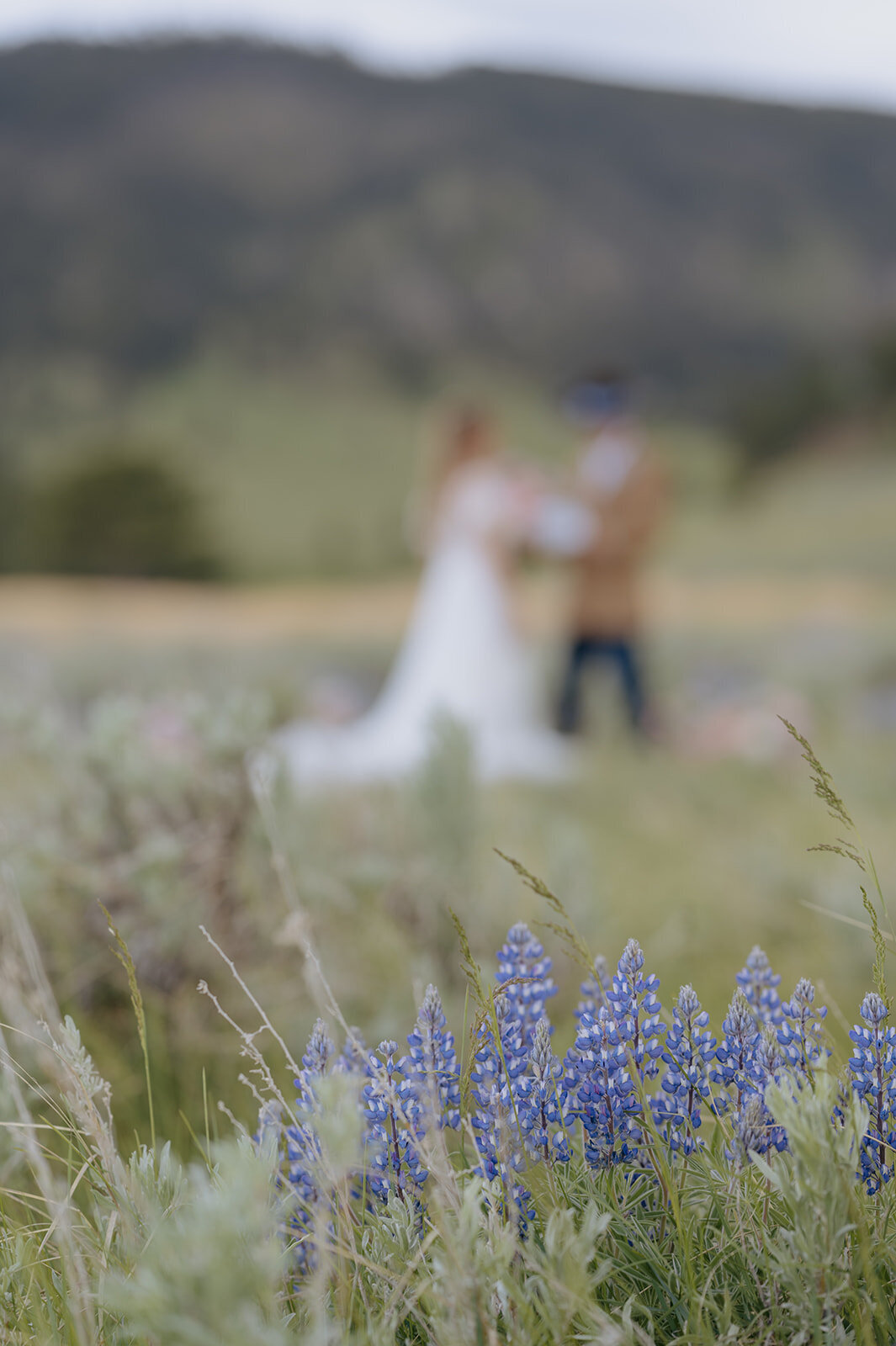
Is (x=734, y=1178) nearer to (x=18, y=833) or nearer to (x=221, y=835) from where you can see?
(x=221, y=835)

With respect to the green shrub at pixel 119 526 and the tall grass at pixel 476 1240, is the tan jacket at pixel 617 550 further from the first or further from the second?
the green shrub at pixel 119 526

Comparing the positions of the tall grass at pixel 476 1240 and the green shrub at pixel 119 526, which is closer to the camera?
the tall grass at pixel 476 1240

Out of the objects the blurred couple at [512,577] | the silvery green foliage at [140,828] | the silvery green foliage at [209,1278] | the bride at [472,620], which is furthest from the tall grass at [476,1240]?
the blurred couple at [512,577]

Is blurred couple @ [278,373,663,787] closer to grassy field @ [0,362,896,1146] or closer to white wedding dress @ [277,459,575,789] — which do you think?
white wedding dress @ [277,459,575,789]

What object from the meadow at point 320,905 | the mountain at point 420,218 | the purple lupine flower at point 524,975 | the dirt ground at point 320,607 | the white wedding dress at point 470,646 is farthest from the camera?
the mountain at point 420,218

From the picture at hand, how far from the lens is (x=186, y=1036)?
6.22 ft

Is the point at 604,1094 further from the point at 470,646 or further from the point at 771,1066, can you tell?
the point at 470,646

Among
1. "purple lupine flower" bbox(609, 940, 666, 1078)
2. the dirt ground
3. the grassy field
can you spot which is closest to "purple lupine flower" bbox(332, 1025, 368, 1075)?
"purple lupine flower" bbox(609, 940, 666, 1078)

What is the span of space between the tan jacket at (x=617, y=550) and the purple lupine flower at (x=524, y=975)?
18.1 ft

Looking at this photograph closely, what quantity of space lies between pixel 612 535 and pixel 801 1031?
5649 millimetres

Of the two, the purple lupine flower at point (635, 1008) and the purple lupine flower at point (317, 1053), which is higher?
the purple lupine flower at point (635, 1008)

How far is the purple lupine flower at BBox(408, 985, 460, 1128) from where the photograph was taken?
847mm

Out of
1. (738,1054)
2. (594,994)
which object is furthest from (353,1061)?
(738,1054)

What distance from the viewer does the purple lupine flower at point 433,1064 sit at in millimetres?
847
